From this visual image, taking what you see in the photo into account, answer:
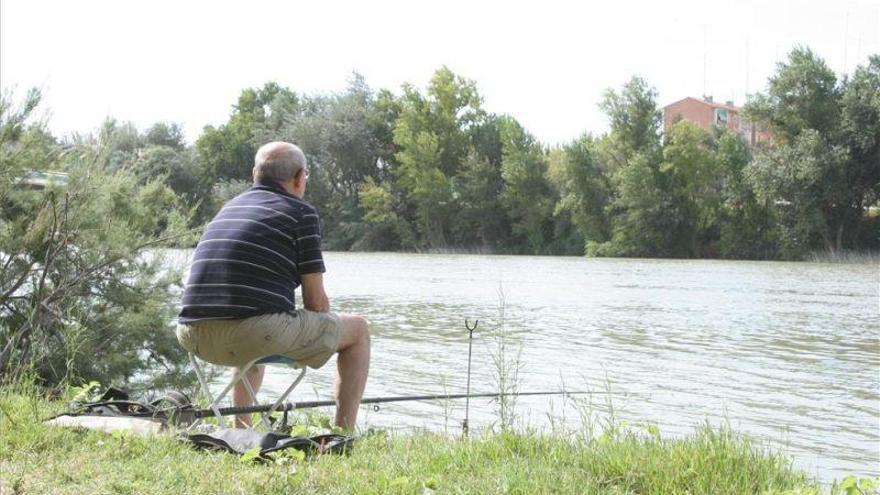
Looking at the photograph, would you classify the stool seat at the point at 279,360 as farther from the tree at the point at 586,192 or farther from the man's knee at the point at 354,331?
the tree at the point at 586,192

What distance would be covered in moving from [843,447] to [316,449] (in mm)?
4480

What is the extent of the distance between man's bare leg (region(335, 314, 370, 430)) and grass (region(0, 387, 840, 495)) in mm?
429

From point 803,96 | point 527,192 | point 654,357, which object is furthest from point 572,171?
point 654,357

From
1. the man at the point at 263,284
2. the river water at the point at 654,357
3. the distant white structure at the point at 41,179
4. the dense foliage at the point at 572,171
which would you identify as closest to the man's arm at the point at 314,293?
the man at the point at 263,284

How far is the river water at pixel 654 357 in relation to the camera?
7.82 m

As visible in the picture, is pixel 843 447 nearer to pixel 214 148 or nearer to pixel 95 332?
pixel 95 332

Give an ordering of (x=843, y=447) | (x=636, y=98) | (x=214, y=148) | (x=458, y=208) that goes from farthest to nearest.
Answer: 1. (x=214, y=148)
2. (x=458, y=208)
3. (x=636, y=98)
4. (x=843, y=447)

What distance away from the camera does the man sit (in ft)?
14.9

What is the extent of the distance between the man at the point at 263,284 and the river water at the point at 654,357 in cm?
85

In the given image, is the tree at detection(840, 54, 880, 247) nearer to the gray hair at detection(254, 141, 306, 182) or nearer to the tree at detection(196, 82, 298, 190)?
the tree at detection(196, 82, 298, 190)

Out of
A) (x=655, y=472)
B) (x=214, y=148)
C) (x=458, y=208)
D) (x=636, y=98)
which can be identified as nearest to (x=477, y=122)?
(x=458, y=208)

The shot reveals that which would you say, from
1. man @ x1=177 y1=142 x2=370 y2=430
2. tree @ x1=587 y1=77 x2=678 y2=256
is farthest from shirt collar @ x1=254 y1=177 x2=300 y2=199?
tree @ x1=587 y1=77 x2=678 y2=256

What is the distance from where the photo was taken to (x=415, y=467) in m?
3.86

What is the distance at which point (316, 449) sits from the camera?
13.5ft
